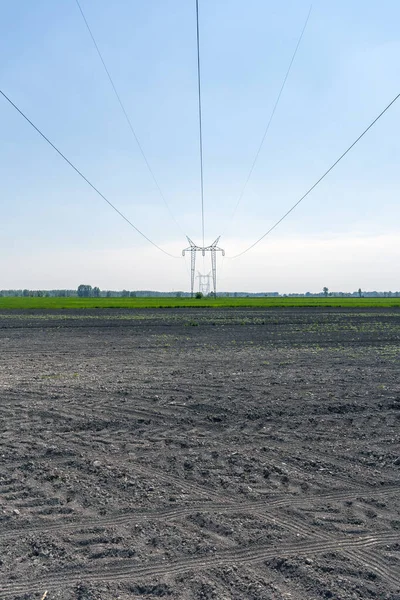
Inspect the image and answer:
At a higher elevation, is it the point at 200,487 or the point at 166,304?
the point at 166,304

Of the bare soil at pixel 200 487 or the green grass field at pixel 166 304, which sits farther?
the green grass field at pixel 166 304

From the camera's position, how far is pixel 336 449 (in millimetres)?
8109

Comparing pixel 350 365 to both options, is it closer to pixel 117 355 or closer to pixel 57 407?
pixel 117 355

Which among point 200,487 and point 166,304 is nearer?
point 200,487

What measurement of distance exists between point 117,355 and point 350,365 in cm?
887

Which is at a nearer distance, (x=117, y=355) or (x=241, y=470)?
(x=241, y=470)

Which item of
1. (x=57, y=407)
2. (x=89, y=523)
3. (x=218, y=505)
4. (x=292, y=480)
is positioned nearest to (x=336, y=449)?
(x=292, y=480)

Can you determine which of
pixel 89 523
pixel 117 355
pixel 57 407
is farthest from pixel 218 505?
pixel 117 355

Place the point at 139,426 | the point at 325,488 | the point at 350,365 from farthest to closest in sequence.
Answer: the point at 350,365 → the point at 139,426 → the point at 325,488

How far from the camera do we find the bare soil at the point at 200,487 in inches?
178

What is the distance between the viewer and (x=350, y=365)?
1677 centimetres

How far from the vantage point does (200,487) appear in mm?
6500

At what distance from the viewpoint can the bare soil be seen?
4520mm

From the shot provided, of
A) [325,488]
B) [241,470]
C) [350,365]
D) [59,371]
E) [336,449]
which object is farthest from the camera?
[350,365]
